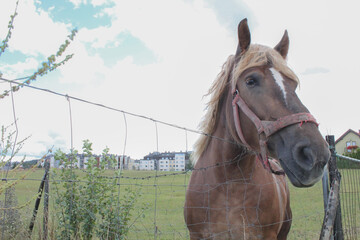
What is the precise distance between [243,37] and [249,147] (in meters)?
0.97

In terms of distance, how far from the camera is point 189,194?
2.77m

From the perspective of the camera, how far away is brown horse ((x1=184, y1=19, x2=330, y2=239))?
164 centimetres

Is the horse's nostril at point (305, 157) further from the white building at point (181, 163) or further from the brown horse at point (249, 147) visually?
the white building at point (181, 163)

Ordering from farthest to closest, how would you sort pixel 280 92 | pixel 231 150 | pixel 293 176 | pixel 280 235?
pixel 280 235 → pixel 231 150 → pixel 280 92 → pixel 293 176

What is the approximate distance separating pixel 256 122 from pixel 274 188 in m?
1.08

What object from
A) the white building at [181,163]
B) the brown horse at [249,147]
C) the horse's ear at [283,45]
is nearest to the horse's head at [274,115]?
the brown horse at [249,147]

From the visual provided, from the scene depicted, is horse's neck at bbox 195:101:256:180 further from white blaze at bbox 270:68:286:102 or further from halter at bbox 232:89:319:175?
white blaze at bbox 270:68:286:102

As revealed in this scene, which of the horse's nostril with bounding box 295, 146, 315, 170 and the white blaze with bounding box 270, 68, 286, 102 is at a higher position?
the white blaze with bounding box 270, 68, 286, 102

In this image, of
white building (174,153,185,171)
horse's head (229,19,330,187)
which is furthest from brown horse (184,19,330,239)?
white building (174,153,185,171)

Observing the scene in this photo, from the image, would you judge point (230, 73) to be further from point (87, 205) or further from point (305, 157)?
point (87, 205)

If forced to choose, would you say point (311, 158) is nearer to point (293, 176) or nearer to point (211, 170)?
point (293, 176)

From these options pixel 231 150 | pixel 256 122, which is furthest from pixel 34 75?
pixel 231 150

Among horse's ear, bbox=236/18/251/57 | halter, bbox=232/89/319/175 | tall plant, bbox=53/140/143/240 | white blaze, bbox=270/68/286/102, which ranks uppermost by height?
horse's ear, bbox=236/18/251/57

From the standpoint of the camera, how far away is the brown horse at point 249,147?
1.64 metres
